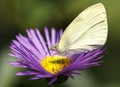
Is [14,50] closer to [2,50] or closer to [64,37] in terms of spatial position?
[64,37]

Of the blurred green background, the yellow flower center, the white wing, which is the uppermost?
the blurred green background

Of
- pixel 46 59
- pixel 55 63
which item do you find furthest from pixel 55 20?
pixel 55 63

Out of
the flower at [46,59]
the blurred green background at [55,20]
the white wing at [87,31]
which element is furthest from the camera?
the blurred green background at [55,20]

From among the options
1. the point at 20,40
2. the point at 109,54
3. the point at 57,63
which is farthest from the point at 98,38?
the point at 109,54

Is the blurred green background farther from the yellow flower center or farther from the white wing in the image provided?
the white wing

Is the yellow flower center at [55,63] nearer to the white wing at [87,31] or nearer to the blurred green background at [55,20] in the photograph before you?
the white wing at [87,31]

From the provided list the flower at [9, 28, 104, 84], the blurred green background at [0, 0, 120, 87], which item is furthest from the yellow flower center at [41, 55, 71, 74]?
the blurred green background at [0, 0, 120, 87]

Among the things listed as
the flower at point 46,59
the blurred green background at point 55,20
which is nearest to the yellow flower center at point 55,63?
the flower at point 46,59
